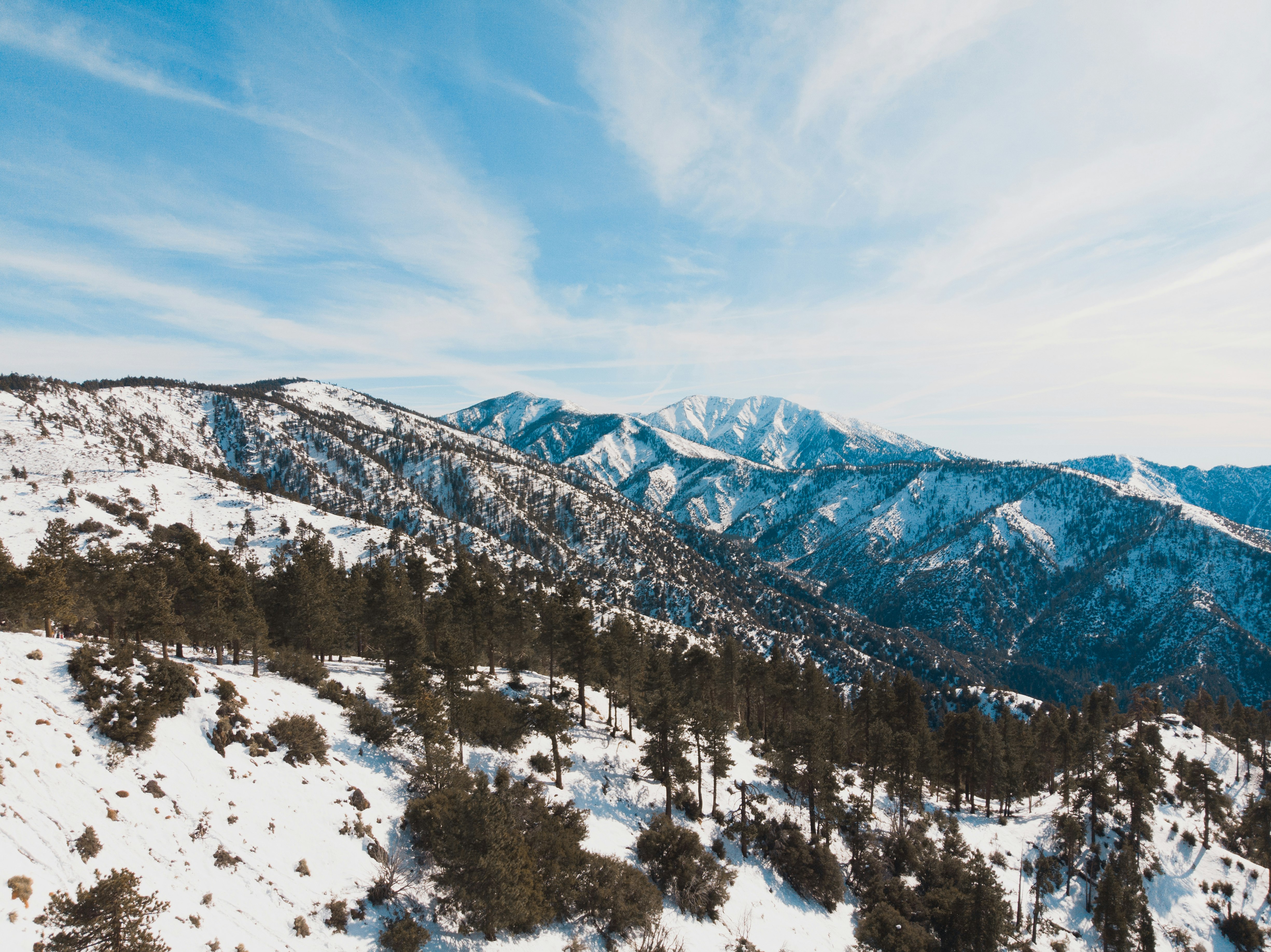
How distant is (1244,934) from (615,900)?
72678 millimetres

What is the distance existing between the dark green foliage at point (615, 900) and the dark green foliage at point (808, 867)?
16934mm

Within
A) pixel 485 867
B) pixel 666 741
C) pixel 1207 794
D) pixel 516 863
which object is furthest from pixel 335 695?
pixel 1207 794

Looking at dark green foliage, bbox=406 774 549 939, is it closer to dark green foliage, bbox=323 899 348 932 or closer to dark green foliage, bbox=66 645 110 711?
dark green foliage, bbox=323 899 348 932

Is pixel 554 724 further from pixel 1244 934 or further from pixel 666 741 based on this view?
pixel 1244 934

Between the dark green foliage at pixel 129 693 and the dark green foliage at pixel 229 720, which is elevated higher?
the dark green foliage at pixel 129 693

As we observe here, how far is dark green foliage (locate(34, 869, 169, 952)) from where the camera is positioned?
51.4 ft

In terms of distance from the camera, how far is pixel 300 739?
3250 centimetres

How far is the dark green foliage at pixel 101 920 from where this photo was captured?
15.7 m

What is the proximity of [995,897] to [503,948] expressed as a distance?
38.8 m

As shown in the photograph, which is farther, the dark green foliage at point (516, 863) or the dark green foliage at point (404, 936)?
the dark green foliage at point (516, 863)

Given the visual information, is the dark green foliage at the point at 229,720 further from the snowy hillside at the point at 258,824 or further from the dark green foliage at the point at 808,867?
the dark green foliage at the point at 808,867

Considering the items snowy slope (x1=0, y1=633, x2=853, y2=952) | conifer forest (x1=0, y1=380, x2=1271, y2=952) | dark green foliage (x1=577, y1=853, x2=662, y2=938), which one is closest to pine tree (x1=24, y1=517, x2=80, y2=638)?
conifer forest (x1=0, y1=380, x2=1271, y2=952)

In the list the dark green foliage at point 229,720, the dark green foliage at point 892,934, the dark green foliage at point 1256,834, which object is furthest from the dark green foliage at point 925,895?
the dark green foliage at point 229,720

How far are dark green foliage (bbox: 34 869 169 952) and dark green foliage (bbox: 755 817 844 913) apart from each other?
43.1 meters
